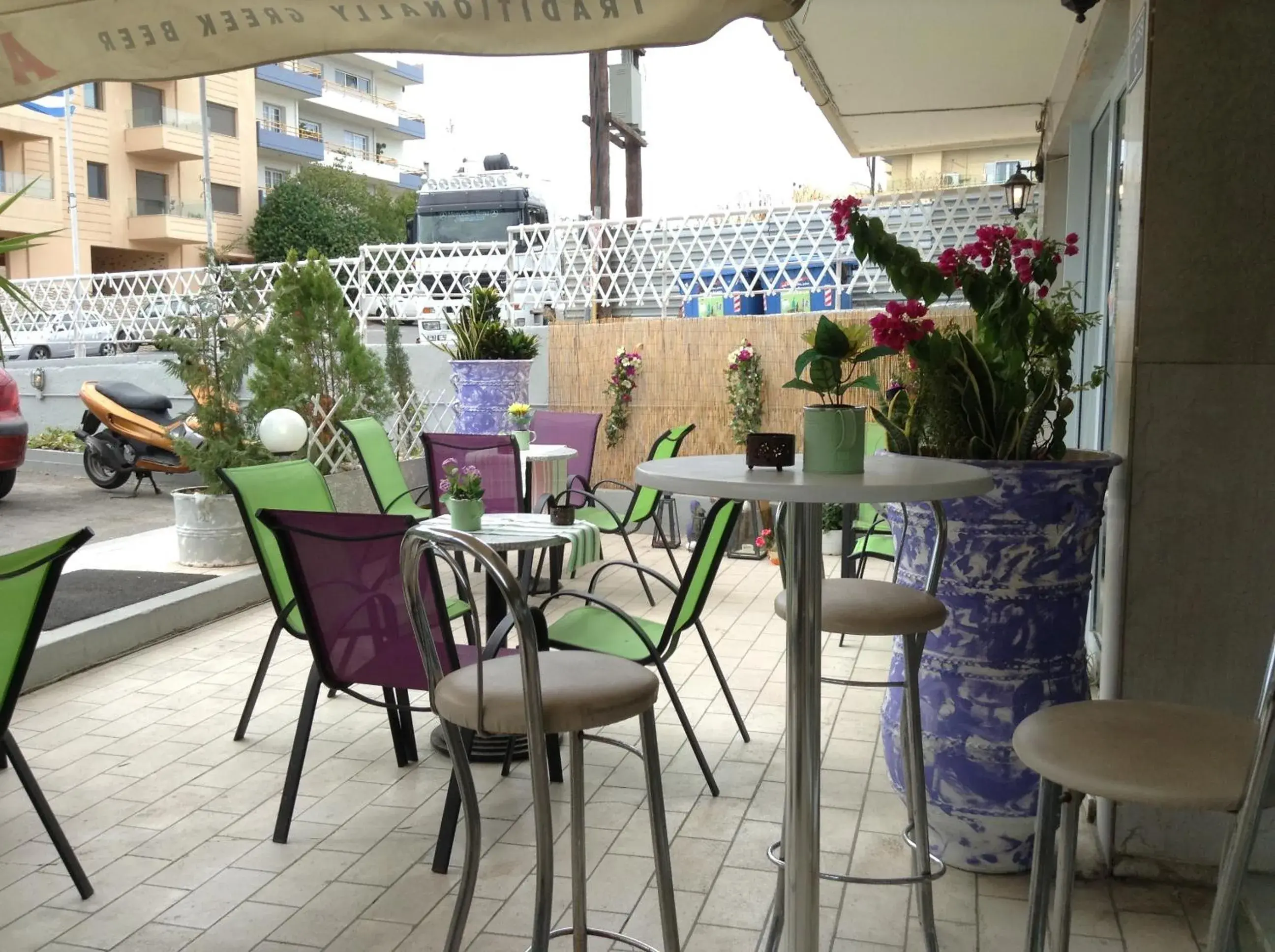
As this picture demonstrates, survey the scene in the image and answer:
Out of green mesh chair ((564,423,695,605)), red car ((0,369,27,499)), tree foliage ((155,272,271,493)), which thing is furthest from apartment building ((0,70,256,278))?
green mesh chair ((564,423,695,605))

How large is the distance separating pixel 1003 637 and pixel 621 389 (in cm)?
570

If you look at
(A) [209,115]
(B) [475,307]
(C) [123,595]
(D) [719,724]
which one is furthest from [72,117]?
(D) [719,724]

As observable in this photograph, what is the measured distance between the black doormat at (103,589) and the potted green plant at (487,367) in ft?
6.93

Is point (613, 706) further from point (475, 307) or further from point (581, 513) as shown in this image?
point (475, 307)

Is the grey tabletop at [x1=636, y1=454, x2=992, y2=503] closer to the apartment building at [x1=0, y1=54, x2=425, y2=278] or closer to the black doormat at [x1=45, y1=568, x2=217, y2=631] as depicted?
the black doormat at [x1=45, y1=568, x2=217, y2=631]

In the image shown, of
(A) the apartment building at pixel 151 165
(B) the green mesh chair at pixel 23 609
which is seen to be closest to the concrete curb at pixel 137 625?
(B) the green mesh chair at pixel 23 609

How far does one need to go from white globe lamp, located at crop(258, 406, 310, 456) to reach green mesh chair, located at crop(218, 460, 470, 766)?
185cm

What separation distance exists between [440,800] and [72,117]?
25522 mm

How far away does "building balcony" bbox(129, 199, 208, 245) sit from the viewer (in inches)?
1021

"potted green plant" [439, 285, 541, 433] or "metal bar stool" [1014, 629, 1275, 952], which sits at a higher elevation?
"potted green plant" [439, 285, 541, 433]

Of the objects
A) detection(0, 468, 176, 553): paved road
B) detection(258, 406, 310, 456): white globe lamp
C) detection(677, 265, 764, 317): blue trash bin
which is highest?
detection(677, 265, 764, 317): blue trash bin

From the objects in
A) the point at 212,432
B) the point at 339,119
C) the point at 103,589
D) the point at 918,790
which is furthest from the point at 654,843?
the point at 339,119

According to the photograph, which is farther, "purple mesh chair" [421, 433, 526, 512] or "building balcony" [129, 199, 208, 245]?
"building balcony" [129, 199, 208, 245]

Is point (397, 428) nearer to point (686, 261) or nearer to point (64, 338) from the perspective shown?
point (686, 261)
